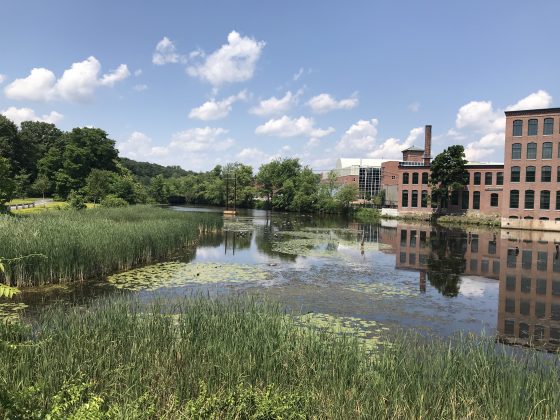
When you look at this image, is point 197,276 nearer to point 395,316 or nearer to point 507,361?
point 395,316

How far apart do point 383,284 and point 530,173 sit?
43.0 m

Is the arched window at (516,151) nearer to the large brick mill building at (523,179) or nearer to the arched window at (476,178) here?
the large brick mill building at (523,179)

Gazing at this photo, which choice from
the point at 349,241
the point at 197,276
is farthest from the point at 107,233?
the point at 349,241

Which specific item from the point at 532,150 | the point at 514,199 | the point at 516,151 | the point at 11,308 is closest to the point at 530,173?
the point at 532,150

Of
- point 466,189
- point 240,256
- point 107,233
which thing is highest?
point 466,189

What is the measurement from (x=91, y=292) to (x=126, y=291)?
109 cm

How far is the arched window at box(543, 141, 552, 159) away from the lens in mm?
48562

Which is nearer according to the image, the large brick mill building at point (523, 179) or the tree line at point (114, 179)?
the large brick mill building at point (523, 179)

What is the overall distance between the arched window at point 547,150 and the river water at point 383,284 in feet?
80.7

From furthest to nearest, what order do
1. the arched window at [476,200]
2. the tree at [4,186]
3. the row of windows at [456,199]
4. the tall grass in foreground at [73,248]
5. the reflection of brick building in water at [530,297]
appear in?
the arched window at [476,200]
the row of windows at [456,199]
the tree at [4,186]
the tall grass in foreground at [73,248]
the reflection of brick building in water at [530,297]

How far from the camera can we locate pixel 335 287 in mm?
15844

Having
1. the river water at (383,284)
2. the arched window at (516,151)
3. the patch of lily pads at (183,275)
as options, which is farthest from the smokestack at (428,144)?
the patch of lily pads at (183,275)

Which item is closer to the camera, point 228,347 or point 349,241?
point 228,347

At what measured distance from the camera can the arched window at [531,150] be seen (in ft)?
162
